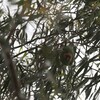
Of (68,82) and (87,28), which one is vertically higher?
(87,28)

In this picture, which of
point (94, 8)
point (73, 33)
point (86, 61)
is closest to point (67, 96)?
point (86, 61)

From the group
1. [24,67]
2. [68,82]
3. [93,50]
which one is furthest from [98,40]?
[24,67]

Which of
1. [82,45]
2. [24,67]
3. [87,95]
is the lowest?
[87,95]

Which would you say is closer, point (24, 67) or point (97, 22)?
point (97, 22)

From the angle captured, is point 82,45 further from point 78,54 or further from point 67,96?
point 67,96

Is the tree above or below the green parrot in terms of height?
above

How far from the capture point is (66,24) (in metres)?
1.32

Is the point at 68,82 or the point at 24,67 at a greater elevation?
the point at 24,67

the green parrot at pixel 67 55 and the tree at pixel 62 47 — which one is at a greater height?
the tree at pixel 62 47

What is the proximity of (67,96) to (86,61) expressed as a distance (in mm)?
238

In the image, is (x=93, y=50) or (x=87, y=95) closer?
(x=93, y=50)

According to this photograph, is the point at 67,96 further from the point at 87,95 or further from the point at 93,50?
the point at 93,50

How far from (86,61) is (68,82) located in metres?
0.16

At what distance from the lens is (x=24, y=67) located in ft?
4.85
